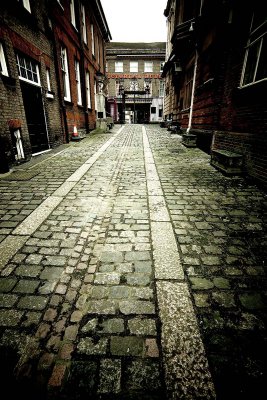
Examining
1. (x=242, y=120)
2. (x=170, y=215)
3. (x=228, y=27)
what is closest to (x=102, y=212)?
(x=170, y=215)

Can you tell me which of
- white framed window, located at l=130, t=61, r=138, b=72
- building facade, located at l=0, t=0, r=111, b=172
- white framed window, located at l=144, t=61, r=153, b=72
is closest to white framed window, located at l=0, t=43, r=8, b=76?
building facade, located at l=0, t=0, r=111, b=172

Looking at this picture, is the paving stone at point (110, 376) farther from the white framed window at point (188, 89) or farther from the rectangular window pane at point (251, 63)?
the white framed window at point (188, 89)

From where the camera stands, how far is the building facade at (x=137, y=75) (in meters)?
33.0

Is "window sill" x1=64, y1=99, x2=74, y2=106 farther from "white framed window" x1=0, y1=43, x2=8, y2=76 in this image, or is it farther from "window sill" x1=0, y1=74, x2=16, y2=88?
"white framed window" x1=0, y1=43, x2=8, y2=76

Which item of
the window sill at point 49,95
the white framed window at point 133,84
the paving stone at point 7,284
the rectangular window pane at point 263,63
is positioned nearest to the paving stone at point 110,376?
the paving stone at point 7,284

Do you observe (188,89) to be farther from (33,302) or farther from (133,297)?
(33,302)

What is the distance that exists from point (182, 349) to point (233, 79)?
21.7 feet

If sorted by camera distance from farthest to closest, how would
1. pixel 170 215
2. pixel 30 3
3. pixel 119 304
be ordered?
pixel 30 3
pixel 170 215
pixel 119 304

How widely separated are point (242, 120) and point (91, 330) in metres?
5.56

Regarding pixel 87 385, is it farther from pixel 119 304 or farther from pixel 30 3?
pixel 30 3

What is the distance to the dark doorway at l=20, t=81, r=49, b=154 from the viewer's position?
22.4 ft

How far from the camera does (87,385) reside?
1.26 m

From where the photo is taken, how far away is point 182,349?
1446 mm

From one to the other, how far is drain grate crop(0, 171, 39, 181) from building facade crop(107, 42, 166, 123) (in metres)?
30.1
